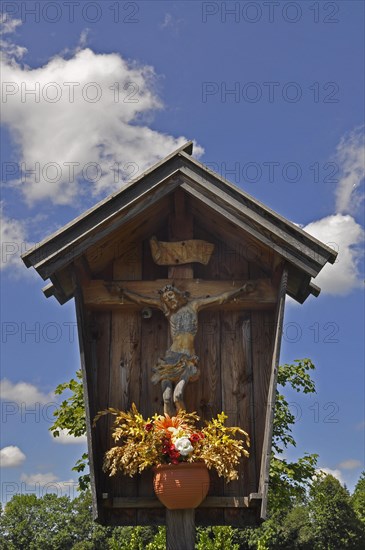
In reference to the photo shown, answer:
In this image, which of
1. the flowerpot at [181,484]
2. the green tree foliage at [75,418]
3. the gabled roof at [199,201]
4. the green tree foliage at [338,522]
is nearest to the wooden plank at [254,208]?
the gabled roof at [199,201]

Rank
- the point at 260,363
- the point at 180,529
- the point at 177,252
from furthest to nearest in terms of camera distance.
→ the point at 177,252
the point at 260,363
the point at 180,529

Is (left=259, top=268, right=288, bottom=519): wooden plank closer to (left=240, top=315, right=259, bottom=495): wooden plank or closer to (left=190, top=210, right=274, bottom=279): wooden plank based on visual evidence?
(left=240, top=315, right=259, bottom=495): wooden plank

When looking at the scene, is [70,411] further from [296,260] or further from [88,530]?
[88,530]

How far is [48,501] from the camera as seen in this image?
178 ft

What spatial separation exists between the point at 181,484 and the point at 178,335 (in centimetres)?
138

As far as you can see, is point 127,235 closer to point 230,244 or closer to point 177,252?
point 177,252

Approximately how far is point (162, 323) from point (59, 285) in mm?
1074

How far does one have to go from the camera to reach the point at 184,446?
512 cm

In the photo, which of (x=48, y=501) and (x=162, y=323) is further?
(x=48, y=501)

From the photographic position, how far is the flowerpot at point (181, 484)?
16.7 feet

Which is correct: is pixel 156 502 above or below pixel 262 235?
below

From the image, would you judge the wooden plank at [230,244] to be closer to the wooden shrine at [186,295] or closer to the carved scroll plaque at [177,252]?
the wooden shrine at [186,295]

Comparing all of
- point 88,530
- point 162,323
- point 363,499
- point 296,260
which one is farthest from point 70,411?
point 88,530

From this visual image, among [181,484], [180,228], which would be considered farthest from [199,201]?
[181,484]
